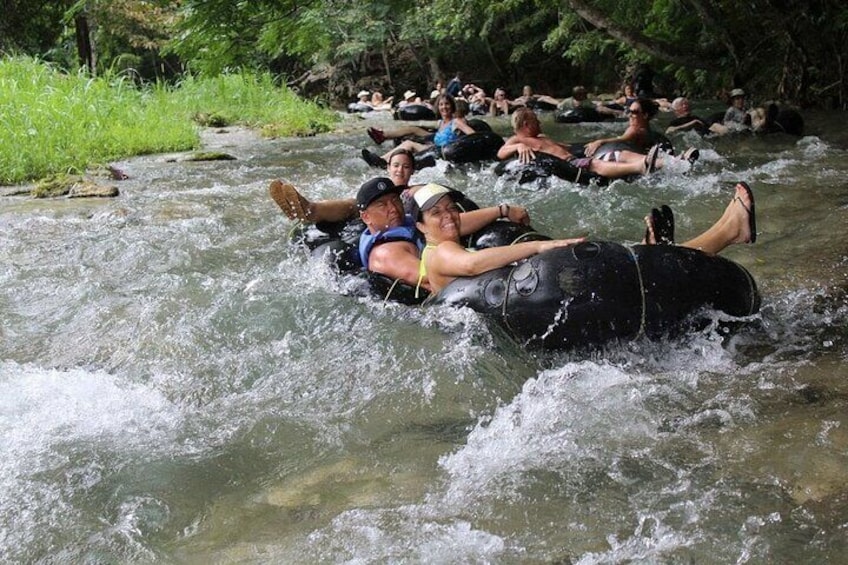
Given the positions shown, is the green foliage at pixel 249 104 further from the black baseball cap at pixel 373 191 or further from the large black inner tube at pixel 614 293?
the large black inner tube at pixel 614 293

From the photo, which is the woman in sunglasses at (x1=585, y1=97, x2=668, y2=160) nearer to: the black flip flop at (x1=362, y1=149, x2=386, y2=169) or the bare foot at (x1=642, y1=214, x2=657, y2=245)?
the black flip flop at (x1=362, y1=149, x2=386, y2=169)

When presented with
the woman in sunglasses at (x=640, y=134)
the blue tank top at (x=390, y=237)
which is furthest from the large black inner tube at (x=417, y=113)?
the blue tank top at (x=390, y=237)

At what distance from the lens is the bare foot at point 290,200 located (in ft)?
20.3

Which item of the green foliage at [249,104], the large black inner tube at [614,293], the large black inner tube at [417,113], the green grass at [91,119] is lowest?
the large black inner tube at [417,113]

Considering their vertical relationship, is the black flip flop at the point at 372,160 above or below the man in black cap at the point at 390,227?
below

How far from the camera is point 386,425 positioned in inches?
144

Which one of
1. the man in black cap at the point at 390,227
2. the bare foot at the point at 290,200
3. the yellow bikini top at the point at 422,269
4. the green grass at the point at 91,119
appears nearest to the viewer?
the yellow bikini top at the point at 422,269

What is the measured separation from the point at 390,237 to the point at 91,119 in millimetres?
8554

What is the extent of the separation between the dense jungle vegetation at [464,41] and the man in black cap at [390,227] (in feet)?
18.8

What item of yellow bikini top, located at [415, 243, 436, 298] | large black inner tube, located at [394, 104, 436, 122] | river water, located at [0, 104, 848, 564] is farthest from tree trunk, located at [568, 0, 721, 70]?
yellow bikini top, located at [415, 243, 436, 298]

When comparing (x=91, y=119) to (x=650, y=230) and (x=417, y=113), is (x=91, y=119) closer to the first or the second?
(x=417, y=113)

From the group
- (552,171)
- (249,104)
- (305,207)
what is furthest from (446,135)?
(249,104)

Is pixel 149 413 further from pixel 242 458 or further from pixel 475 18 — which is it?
pixel 475 18

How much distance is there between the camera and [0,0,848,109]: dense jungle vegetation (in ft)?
37.3
